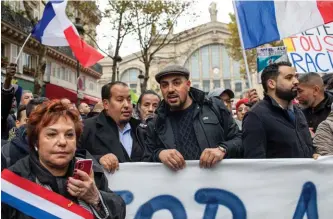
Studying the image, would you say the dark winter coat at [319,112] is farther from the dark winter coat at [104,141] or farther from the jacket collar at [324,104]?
the dark winter coat at [104,141]

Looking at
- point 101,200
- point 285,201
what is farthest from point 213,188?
point 101,200

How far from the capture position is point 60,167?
2.31m

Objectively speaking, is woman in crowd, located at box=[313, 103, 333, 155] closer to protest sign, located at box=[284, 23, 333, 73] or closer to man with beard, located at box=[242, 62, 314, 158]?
man with beard, located at box=[242, 62, 314, 158]

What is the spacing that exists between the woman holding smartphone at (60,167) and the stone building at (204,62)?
65268 mm

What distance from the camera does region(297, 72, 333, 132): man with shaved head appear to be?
4.70 metres

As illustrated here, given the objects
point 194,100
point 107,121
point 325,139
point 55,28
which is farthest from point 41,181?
point 55,28

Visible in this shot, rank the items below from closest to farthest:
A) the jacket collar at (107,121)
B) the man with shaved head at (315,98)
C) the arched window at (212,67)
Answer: the jacket collar at (107,121) < the man with shaved head at (315,98) < the arched window at (212,67)

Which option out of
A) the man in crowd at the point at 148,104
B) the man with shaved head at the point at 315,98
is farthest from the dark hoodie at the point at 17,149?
the man with shaved head at the point at 315,98

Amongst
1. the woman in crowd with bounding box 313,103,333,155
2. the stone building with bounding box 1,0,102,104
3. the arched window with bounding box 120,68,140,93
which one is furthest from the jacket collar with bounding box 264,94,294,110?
the arched window with bounding box 120,68,140,93

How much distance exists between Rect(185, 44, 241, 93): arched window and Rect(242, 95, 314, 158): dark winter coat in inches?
2679

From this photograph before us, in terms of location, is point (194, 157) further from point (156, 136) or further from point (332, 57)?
point (332, 57)

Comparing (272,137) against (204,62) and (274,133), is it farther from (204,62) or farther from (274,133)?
(204,62)

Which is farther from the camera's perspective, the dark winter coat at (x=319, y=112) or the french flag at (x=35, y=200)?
the dark winter coat at (x=319, y=112)

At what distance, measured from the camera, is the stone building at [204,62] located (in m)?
69.6
